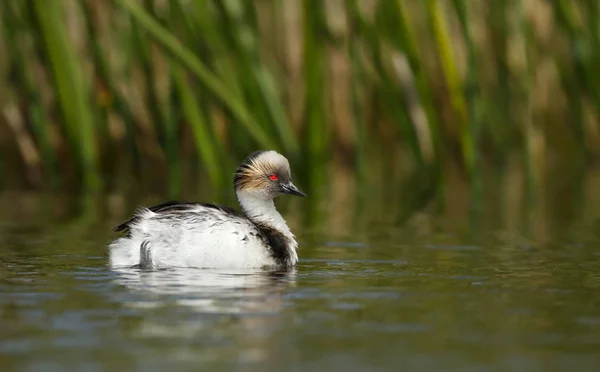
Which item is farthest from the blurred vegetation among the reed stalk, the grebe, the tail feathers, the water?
the tail feathers

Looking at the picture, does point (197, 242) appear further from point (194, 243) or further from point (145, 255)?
point (145, 255)

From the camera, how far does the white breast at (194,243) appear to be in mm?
7398

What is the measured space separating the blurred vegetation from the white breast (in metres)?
2.09

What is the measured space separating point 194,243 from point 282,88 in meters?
7.97

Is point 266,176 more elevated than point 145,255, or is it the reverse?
point 266,176

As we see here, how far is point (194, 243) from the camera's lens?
7.39m

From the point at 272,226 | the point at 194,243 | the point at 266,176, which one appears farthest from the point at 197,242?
the point at 266,176

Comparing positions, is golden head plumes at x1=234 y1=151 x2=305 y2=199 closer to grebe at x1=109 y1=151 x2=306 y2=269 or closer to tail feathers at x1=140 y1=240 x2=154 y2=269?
grebe at x1=109 y1=151 x2=306 y2=269

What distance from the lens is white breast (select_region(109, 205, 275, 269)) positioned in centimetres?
740

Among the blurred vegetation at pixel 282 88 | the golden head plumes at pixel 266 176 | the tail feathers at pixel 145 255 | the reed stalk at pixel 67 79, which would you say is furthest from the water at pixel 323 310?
the blurred vegetation at pixel 282 88

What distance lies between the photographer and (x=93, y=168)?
439 inches

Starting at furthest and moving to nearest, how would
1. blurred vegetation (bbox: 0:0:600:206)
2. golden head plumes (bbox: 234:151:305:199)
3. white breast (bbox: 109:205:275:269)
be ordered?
blurred vegetation (bbox: 0:0:600:206) → golden head plumes (bbox: 234:151:305:199) → white breast (bbox: 109:205:275:269)

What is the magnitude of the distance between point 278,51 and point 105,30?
2500mm

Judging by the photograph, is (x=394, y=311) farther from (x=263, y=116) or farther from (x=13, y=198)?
(x=13, y=198)
